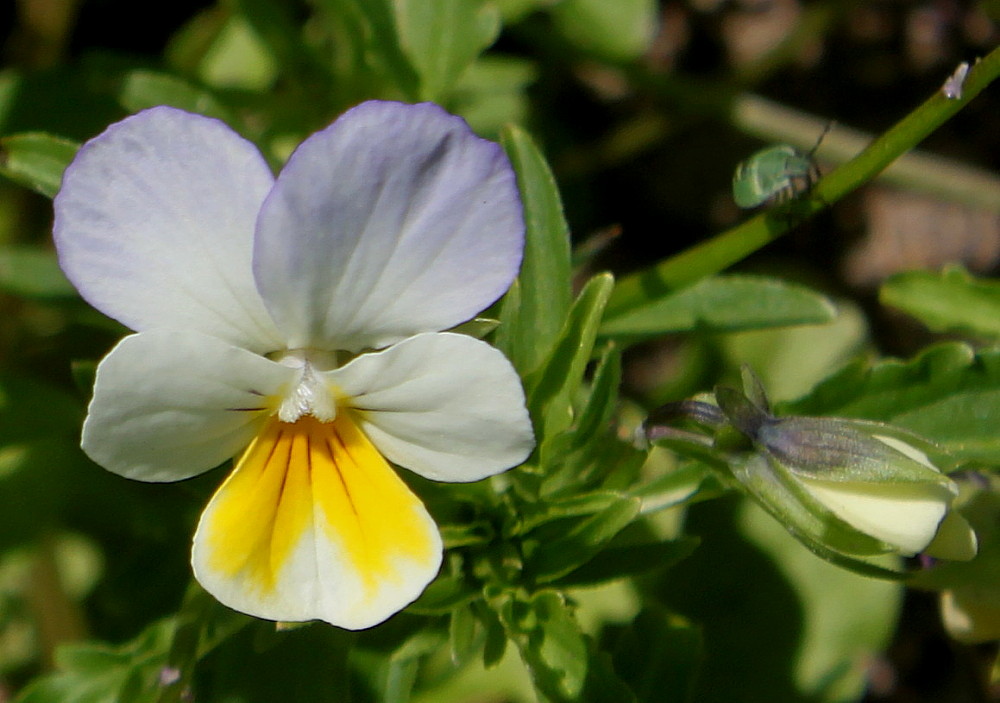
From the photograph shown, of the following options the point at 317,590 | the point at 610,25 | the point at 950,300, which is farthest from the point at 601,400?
the point at 610,25

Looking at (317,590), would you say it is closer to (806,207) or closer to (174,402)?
(174,402)

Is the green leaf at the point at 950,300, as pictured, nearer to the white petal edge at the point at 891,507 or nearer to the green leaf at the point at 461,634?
the white petal edge at the point at 891,507

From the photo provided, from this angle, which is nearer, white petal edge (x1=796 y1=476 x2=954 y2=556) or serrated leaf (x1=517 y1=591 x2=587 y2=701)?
white petal edge (x1=796 y1=476 x2=954 y2=556)

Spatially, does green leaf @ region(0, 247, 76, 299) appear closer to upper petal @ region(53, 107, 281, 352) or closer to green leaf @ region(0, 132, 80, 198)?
green leaf @ region(0, 132, 80, 198)

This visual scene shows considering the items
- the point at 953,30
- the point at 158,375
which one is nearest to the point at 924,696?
the point at 953,30

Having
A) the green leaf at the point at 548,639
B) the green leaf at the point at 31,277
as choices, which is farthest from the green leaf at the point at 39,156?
the green leaf at the point at 548,639

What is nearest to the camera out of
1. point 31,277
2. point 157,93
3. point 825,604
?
point 157,93

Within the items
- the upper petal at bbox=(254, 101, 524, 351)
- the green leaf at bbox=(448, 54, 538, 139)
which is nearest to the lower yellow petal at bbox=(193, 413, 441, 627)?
the upper petal at bbox=(254, 101, 524, 351)

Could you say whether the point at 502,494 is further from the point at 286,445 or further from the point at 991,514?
the point at 991,514
